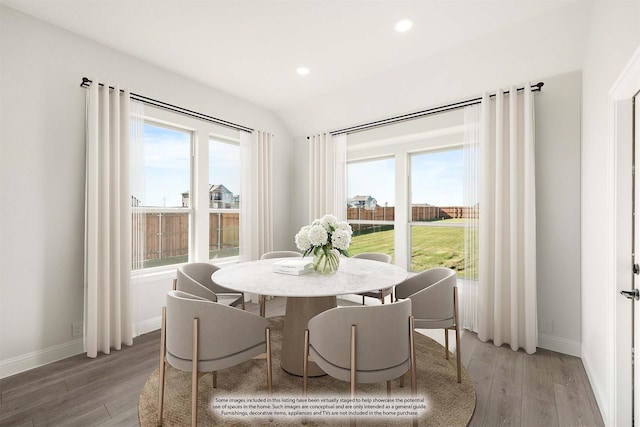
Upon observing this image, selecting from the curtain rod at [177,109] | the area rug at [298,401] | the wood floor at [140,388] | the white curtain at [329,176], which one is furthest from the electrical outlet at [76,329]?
the white curtain at [329,176]

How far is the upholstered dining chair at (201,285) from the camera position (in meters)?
2.42

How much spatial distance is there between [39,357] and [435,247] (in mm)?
4084

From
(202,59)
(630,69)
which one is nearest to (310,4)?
(202,59)

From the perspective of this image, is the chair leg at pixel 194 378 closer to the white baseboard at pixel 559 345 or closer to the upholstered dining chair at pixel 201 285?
the upholstered dining chair at pixel 201 285

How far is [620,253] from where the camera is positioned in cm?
173

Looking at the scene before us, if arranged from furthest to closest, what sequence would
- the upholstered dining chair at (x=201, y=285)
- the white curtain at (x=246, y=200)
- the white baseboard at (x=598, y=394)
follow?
the white curtain at (x=246, y=200) → the upholstered dining chair at (x=201, y=285) → the white baseboard at (x=598, y=394)

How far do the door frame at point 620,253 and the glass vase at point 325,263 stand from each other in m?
1.71

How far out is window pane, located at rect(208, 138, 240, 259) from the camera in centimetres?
402

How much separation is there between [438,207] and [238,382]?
2885 mm

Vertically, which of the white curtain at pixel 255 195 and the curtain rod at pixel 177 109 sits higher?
the curtain rod at pixel 177 109

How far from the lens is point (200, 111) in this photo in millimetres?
3705

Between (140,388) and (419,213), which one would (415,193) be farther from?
(140,388)

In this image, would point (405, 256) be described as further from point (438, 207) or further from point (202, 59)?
point (202, 59)

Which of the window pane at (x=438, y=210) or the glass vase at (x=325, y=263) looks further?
the window pane at (x=438, y=210)
